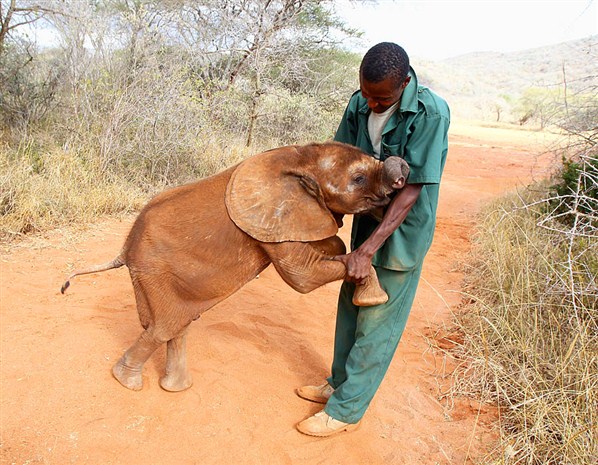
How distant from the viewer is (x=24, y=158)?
5.74 meters

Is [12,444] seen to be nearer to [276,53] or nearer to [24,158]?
[24,158]

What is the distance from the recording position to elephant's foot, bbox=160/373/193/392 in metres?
2.98

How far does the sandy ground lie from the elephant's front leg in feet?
3.00

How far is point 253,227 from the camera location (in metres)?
2.39

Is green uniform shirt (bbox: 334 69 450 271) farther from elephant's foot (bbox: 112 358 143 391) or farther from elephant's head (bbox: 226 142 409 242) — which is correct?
elephant's foot (bbox: 112 358 143 391)

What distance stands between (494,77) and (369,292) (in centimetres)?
6871

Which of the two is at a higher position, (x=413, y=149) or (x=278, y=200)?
(x=413, y=149)

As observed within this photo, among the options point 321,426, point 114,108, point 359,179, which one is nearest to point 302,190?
point 359,179

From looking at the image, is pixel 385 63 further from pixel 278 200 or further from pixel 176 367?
pixel 176 367

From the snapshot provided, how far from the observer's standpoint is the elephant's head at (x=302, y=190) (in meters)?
2.39

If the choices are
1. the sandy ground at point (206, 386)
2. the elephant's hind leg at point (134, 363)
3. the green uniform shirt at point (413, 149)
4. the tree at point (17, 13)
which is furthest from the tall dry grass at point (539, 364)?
the tree at point (17, 13)

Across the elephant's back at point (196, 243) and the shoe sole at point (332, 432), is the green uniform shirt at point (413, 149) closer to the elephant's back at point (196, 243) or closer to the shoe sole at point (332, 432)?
the elephant's back at point (196, 243)

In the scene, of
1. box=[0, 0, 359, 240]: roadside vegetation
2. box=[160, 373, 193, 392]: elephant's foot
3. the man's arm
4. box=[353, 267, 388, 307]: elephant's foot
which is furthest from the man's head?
box=[0, 0, 359, 240]: roadside vegetation

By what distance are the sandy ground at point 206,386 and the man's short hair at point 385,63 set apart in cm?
160
